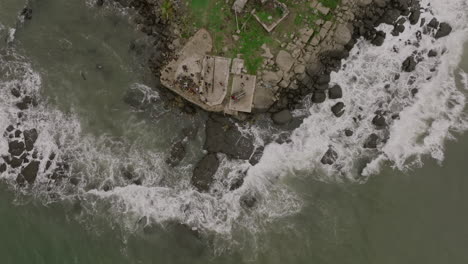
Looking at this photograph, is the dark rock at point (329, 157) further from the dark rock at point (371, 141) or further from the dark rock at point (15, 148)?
the dark rock at point (15, 148)

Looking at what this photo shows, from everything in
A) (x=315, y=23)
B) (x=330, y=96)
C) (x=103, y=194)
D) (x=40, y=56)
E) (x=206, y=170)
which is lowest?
(x=103, y=194)

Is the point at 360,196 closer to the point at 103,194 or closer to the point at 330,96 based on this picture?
the point at 330,96

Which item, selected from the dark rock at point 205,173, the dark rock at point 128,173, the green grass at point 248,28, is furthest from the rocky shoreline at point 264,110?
the dark rock at point 128,173

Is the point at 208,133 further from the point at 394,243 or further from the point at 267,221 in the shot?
the point at 394,243

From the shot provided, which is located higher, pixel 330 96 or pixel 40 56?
pixel 330 96

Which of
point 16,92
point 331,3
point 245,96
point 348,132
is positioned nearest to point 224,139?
point 245,96

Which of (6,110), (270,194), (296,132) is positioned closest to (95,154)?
(6,110)

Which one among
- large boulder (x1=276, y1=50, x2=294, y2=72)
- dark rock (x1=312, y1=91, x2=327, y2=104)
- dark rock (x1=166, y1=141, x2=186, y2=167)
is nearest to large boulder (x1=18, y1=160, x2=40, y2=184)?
dark rock (x1=166, y1=141, x2=186, y2=167)

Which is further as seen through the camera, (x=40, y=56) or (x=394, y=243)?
(x=40, y=56)
